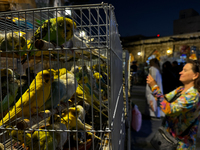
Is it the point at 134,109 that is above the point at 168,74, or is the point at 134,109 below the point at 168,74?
below

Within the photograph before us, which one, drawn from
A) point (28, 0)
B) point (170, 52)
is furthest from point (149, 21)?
point (28, 0)

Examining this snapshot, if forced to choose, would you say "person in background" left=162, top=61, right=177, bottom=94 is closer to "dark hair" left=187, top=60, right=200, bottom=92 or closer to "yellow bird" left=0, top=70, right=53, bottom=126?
"dark hair" left=187, top=60, right=200, bottom=92

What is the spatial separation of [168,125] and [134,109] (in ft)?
4.40

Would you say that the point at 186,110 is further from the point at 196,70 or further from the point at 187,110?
the point at 196,70

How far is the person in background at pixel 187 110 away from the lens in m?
1.26

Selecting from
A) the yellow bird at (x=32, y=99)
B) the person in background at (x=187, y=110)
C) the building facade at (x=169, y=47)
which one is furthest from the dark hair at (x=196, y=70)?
the building facade at (x=169, y=47)

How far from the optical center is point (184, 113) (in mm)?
1311

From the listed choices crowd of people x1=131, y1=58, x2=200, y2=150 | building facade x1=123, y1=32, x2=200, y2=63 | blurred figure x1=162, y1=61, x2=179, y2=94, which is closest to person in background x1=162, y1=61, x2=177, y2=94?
blurred figure x1=162, y1=61, x2=179, y2=94

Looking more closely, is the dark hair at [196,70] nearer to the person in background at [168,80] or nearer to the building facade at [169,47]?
the person in background at [168,80]

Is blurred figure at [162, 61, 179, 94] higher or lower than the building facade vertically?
lower

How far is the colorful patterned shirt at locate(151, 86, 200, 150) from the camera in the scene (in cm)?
125

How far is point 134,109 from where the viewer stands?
9.16 ft

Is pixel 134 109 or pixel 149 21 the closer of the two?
pixel 134 109

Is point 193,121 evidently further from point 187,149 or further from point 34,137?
point 34,137
